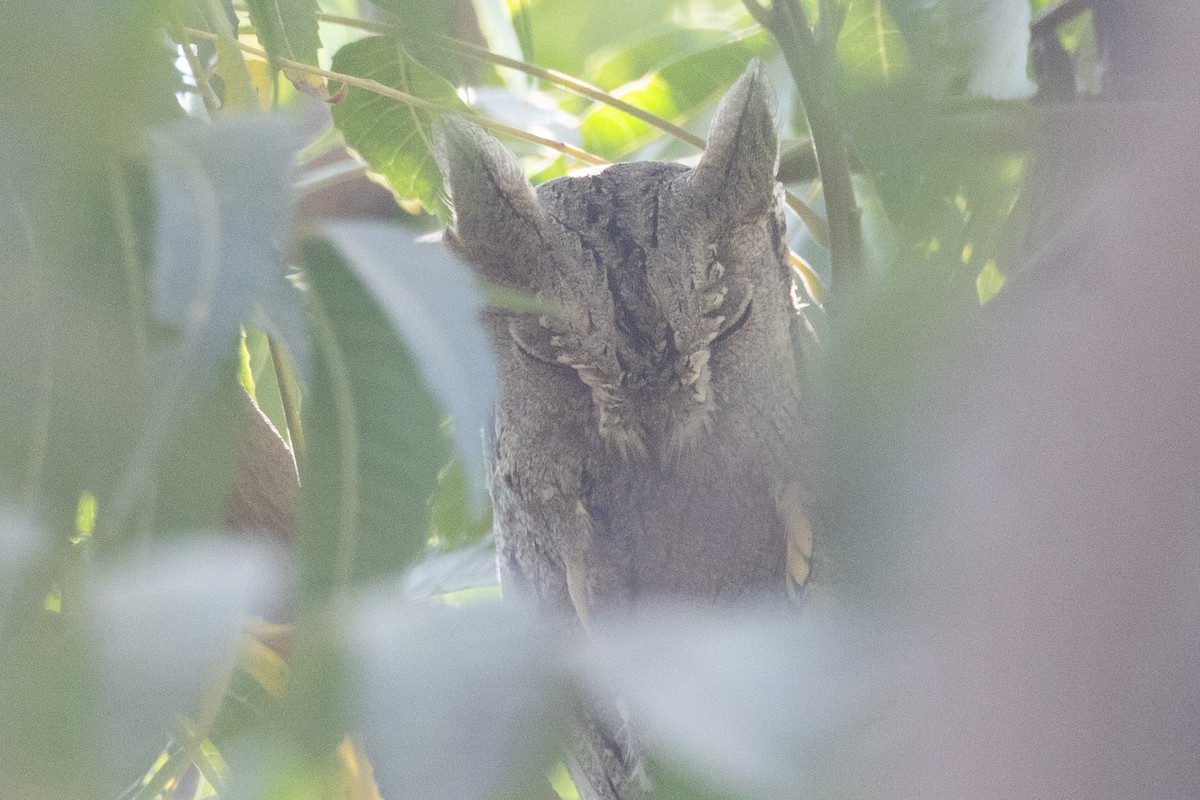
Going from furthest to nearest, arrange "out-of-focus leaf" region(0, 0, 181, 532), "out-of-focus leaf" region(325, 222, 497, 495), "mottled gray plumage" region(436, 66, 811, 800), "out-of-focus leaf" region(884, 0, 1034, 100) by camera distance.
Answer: "mottled gray plumage" region(436, 66, 811, 800) < "out-of-focus leaf" region(884, 0, 1034, 100) < "out-of-focus leaf" region(0, 0, 181, 532) < "out-of-focus leaf" region(325, 222, 497, 495)

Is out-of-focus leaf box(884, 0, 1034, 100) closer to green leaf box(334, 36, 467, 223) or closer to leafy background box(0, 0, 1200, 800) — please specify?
leafy background box(0, 0, 1200, 800)

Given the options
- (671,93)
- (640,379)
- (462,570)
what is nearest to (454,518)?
(462,570)

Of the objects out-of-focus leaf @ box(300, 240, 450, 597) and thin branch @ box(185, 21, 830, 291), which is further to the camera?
thin branch @ box(185, 21, 830, 291)

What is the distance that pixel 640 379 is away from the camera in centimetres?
118

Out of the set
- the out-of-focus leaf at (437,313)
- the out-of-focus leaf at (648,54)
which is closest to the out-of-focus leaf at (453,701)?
the out-of-focus leaf at (437,313)

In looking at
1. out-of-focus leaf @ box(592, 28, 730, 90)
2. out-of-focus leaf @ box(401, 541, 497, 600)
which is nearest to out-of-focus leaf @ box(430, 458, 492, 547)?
out-of-focus leaf @ box(401, 541, 497, 600)

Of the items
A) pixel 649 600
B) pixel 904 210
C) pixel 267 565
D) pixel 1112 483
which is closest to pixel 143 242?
pixel 267 565

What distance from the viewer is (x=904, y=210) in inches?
29.4

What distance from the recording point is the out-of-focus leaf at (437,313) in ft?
1.82

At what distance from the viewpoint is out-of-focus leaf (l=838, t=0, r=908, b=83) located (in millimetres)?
938

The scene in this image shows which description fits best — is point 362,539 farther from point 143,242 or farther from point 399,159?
point 399,159

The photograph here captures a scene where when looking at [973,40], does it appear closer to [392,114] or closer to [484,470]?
[484,470]

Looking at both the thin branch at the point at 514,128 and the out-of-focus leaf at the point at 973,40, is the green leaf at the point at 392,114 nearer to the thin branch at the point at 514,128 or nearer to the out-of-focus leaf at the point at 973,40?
the thin branch at the point at 514,128

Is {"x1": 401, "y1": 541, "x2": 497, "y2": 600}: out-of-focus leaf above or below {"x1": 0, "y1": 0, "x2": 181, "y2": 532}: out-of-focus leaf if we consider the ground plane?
below
